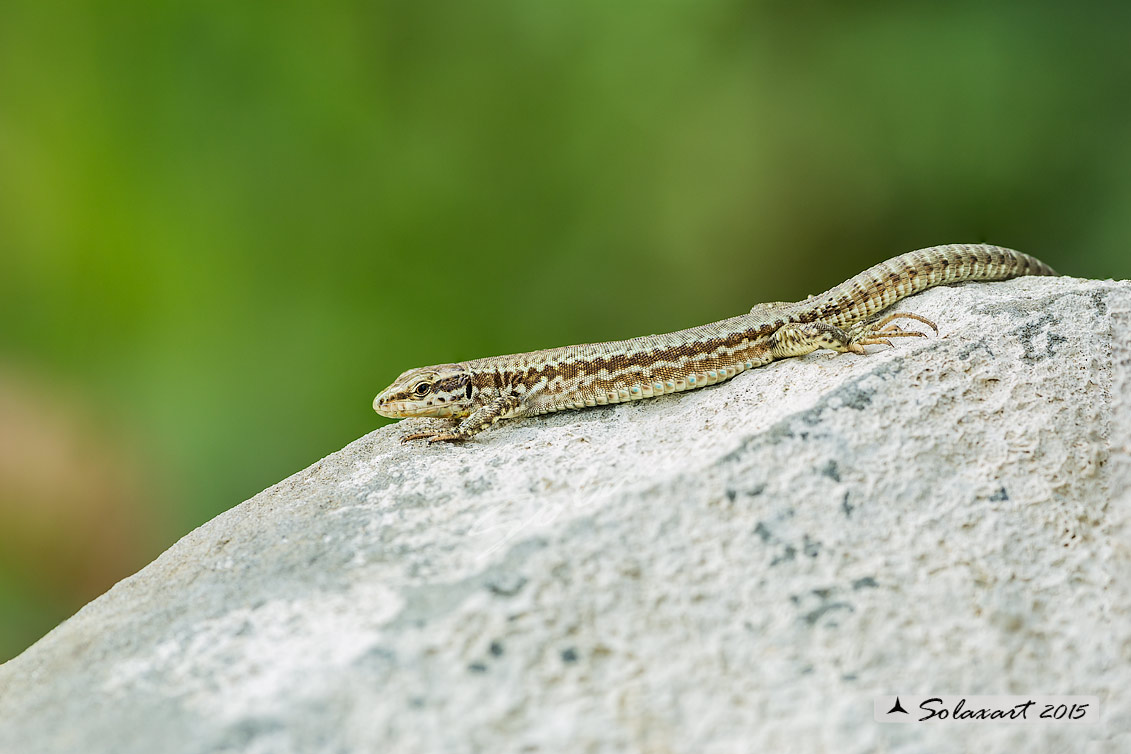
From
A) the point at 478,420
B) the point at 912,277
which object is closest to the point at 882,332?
the point at 912,277

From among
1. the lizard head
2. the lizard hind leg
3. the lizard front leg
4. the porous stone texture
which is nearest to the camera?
the porous stone texture

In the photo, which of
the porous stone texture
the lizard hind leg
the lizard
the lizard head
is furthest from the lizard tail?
the lizard head

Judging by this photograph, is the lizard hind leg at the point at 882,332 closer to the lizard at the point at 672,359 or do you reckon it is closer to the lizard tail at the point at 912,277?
the lizard at the point at 672,359

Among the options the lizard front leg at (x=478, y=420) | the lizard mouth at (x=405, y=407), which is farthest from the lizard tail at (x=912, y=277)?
Answer: the lizard mouth at (x=405, y=407)

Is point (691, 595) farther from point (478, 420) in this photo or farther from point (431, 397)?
point (431, 397)

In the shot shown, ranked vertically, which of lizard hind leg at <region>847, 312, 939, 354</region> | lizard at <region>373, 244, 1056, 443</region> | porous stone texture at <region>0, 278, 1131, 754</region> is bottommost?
porous stone texture at <region>0, 278, 1131, 754</region>

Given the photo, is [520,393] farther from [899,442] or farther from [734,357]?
[899,442]

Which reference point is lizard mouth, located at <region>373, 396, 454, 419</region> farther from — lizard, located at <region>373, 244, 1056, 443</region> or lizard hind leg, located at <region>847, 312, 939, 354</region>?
lizard hind leg, located at <region>847, 312, 939, 354</region>
